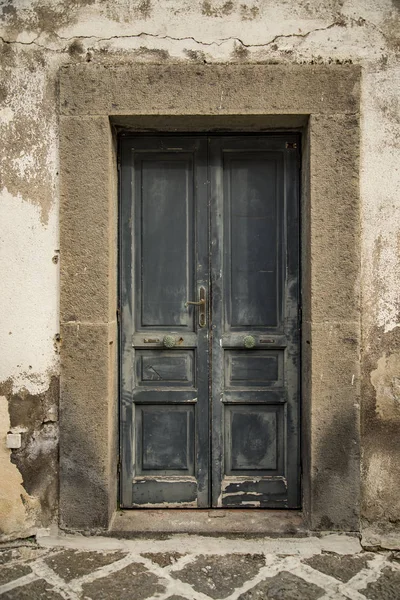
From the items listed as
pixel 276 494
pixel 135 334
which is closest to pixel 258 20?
pixel 135 334

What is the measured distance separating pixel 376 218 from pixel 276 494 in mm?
1823

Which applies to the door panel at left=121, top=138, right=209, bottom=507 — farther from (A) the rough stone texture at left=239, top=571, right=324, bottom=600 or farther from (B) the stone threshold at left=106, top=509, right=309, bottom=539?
(A) the rough stone texture at left=239, top=571, right=324, bottom=600

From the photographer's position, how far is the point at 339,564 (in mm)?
2881

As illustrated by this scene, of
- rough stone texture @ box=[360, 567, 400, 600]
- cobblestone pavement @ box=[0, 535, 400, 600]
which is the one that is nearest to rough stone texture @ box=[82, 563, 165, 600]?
cobblestone pavement @ box=[0, 535, 400, 600]

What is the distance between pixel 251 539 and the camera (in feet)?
10.3

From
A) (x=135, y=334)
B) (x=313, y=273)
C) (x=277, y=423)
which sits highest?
(x=313, y=273)

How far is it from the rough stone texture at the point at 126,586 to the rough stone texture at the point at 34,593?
0.51 feet

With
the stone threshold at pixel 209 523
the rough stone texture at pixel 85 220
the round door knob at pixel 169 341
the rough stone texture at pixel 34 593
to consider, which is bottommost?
the rough stone texture at pixel 34 593

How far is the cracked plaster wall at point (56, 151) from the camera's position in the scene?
3.15 metres

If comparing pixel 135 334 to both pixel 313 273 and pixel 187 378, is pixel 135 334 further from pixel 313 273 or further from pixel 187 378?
pixel 313 273

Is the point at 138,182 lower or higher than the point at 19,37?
lower

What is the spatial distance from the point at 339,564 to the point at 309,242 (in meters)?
1.80

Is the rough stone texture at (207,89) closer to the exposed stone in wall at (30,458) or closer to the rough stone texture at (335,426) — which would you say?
the rough stone texture at (335,426)

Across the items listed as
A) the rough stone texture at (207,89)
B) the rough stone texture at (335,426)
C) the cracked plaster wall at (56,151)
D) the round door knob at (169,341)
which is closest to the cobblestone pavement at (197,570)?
the rough stone texture at (335,426)
